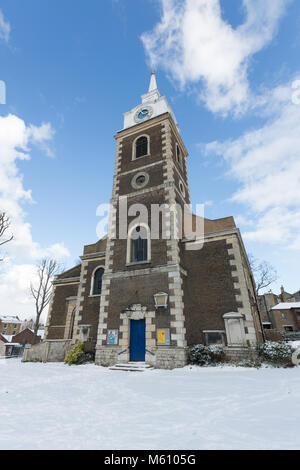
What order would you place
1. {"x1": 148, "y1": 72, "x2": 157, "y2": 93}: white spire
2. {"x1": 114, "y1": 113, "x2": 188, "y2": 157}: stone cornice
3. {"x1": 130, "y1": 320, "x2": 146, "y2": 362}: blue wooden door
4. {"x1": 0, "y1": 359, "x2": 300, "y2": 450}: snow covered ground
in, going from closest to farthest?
{"x1": 0, "y1": 359, "x2": 300, "y2": 450}: snow covered ground < {"x1": 130, "y1": 320, "x2": 146, "y2": 362}: blue wooden door < {"x1": 114, "y1": 113, "x2": 188, "y2": 157}: stone cornice < {"x1": 148, "y1": 72, "x2": 157, "y2": 93}: white spire

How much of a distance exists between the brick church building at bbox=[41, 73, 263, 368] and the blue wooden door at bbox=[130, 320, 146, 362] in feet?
0.15

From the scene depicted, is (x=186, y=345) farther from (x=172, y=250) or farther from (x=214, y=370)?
(x=172, y=250)

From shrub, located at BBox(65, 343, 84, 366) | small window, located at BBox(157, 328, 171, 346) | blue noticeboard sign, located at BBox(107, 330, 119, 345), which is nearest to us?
small window, located at BBox(157, 328, 171, 346)

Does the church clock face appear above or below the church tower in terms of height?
above

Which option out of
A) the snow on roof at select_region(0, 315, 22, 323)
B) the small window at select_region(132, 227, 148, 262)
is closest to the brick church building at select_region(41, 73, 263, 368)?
the small window at select_region(132, 227, 148, 262)

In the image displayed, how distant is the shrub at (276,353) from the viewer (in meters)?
10.4

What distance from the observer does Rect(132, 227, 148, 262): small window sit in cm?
1450

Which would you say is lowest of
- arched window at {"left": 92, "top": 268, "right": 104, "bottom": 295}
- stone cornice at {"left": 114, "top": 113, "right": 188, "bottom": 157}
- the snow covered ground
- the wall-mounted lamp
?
the snow covered ground

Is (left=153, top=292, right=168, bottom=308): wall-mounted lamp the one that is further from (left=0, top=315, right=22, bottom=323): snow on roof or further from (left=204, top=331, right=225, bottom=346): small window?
(left=0, top=315, right=22, bottom=323): snow on roof

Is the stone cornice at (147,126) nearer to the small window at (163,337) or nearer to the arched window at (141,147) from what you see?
the arched window at (141,147)

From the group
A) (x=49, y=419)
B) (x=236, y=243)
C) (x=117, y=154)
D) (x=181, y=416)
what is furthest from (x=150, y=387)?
(x=117, y=154)

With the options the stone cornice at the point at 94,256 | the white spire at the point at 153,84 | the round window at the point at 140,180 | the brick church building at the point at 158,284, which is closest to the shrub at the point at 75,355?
the brick church building at the point at 158,284

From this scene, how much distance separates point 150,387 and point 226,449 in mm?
4701

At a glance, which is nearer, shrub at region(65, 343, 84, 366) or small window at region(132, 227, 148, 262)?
shrub at region(65, 343, 84, 366)
